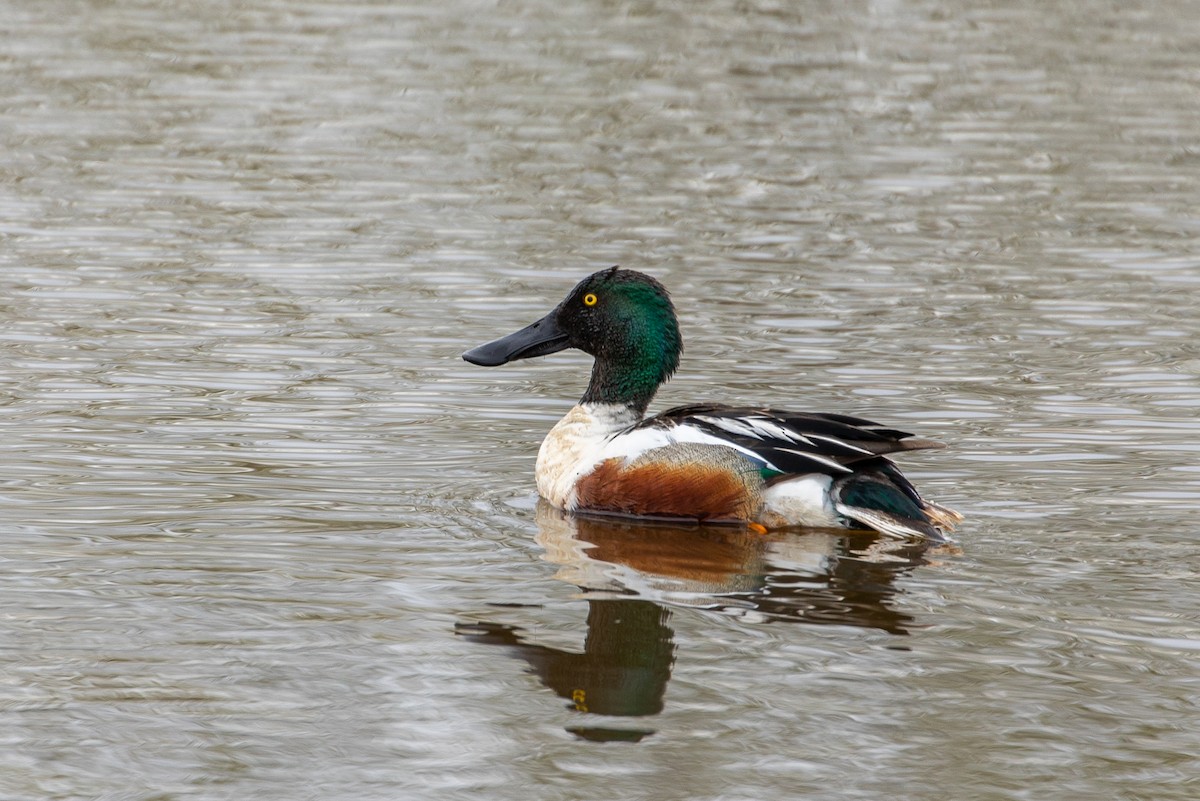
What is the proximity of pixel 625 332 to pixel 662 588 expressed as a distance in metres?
2.19

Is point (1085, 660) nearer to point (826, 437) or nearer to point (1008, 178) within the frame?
point (826, 437)

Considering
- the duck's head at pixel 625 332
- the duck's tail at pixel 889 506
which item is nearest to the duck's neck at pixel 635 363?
the duck's head at pixel 625 332

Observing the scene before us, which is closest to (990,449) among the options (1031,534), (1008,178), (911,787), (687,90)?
(1031,534)

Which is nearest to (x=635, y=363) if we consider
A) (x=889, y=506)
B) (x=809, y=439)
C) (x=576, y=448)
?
(x=576, y=448)

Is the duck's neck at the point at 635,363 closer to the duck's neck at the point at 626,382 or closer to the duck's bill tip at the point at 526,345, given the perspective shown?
the duck's neck at the point at 626,382

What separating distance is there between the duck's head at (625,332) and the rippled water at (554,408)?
69cm

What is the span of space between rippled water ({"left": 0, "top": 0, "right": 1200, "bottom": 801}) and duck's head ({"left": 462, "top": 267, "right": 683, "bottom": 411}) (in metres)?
0.69

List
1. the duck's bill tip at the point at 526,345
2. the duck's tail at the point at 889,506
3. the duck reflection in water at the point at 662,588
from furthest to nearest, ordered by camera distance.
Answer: the duck's bill tip at the point at 526,345 < the duck's tail at the point at 889,506 < the duck reflection in water at the point at 662,588

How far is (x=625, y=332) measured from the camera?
988 cm

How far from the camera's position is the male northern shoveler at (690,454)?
882cm

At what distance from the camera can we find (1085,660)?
697 cm

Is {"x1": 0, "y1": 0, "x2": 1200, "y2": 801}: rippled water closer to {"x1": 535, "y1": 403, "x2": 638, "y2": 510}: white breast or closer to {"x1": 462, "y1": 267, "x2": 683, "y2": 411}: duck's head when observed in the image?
{"x1": 535, "y1": 403, "x2": 638, "y2": 510}: white breast

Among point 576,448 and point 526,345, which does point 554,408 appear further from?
point 576,448

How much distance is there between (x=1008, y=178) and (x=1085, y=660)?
1133 centimetres
